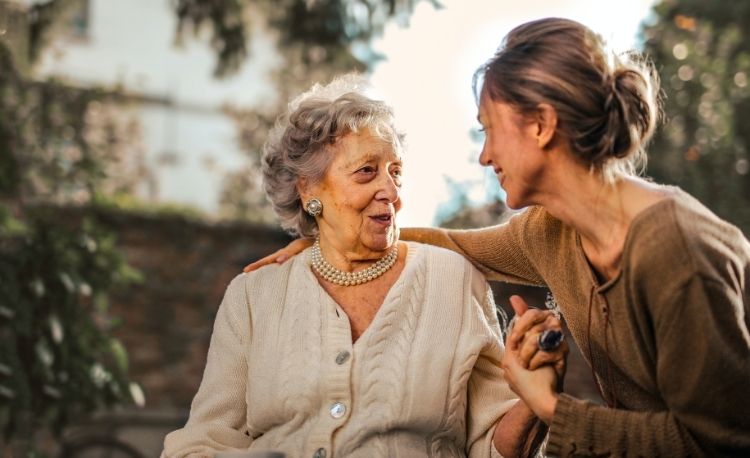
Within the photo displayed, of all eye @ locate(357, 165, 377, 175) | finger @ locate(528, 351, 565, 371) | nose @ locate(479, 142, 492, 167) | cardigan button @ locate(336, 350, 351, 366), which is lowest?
cardigan button @ locate(336, 350, 351, 366)

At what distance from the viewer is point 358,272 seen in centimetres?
301

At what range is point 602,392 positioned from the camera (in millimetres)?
2629

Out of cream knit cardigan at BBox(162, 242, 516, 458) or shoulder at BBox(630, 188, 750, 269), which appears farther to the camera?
cream knit cardigan at BBox(162, 242, 516, 458)

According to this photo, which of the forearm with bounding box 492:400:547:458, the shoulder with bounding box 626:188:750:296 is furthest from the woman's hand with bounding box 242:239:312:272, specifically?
the shoulder with bounding box 626:188:750:296

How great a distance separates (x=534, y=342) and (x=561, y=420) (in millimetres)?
193

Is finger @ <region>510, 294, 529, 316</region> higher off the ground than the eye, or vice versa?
the eye

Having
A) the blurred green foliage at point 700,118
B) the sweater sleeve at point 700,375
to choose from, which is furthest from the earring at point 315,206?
the blurred green foliage at point 700,118

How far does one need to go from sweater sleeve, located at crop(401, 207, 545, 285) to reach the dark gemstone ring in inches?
15.3

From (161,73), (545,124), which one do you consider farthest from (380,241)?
(161,73)

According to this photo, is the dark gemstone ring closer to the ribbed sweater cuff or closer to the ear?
the ribbed sweater cuff

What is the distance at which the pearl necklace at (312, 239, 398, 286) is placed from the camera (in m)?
3.00

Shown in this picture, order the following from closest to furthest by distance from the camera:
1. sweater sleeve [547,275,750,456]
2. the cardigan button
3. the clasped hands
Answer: sweater sleeve [547,275,750,456], the clasped hands, the cardigan button

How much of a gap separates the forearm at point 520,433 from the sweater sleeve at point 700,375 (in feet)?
1.46

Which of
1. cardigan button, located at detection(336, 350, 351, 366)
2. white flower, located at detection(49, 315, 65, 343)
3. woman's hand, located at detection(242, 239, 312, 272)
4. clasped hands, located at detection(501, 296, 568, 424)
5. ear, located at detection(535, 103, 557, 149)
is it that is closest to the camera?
ear, located at detection(535, 103, 557, 149)
